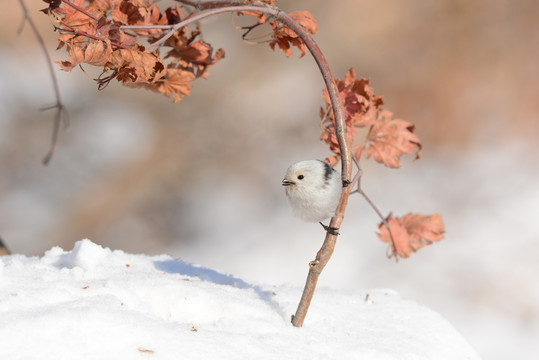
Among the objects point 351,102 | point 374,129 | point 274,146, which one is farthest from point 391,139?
point 274,146

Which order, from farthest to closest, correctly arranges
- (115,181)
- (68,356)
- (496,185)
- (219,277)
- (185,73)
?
(115,181) → (496,185) → (219,277) → (185,73) → (68,356)

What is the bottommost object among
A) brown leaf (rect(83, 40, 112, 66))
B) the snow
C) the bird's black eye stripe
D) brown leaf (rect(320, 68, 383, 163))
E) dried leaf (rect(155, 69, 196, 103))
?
the snow

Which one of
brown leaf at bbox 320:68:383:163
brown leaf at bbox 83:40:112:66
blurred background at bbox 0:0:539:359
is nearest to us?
→ brown leaf at bbox 83:40:112:66

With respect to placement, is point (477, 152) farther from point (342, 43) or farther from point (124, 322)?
point (124, 322)

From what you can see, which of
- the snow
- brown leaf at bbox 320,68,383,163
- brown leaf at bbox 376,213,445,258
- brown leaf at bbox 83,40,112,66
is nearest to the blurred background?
the snow

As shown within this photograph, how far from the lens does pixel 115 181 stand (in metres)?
3.67

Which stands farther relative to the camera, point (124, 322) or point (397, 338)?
point (397, 338)

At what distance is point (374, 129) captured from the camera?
1.38m

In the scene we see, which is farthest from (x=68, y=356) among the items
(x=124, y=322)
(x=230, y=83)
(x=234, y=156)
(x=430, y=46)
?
(x=430, y=46)

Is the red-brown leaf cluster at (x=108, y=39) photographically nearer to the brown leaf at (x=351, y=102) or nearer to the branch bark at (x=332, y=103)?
the branch bark at (x=332, y=103)

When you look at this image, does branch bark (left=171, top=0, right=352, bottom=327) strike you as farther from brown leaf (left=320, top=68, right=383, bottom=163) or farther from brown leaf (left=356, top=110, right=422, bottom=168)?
brown leaf (left=356, top=110, right=422, bottom=168)

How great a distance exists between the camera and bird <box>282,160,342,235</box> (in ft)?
4.25

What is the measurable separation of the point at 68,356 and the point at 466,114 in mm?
3154

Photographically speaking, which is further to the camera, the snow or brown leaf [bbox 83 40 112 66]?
the snow
